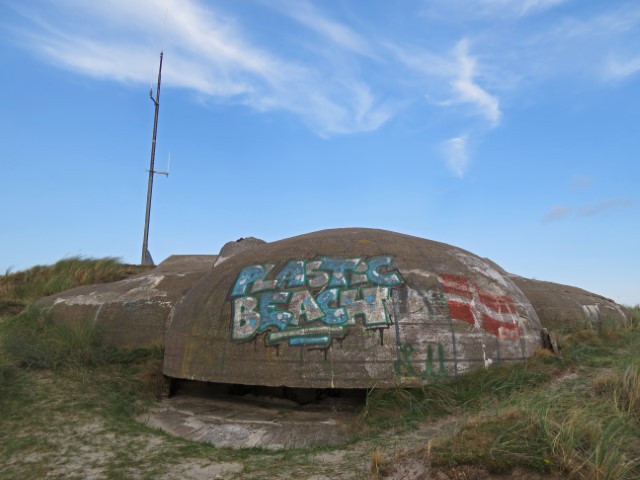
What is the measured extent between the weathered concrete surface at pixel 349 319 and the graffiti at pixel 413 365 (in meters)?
0.01

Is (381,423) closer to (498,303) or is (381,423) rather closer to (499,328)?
(499,328)

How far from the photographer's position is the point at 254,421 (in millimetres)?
7230

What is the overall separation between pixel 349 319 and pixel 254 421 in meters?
1.94

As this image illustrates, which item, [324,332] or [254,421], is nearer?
[254,421]

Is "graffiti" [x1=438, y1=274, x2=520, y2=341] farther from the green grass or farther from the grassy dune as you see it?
the green grass

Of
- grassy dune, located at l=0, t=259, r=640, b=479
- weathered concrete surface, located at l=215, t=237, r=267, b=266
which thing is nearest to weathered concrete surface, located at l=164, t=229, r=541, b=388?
grassy dune, located at l=0, t=259, r=640, b=479

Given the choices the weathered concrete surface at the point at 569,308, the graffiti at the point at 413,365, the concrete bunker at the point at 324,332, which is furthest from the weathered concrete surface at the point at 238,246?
the graffiti at the point at 413,365

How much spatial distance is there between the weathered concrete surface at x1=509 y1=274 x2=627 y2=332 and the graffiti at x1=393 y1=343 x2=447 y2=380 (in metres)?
5.76

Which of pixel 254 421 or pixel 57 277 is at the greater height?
pixel 57 277

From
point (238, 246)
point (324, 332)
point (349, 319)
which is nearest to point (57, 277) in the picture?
point (238, 246)

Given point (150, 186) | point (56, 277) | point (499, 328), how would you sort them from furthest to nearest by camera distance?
1. point (150, 186)
2. point (56, 277)
3. point (499, 328)

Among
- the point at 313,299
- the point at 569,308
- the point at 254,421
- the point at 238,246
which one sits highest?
the point at 238,246

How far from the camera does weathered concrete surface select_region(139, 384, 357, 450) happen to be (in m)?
6.59

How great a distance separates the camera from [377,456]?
4.91 metres
